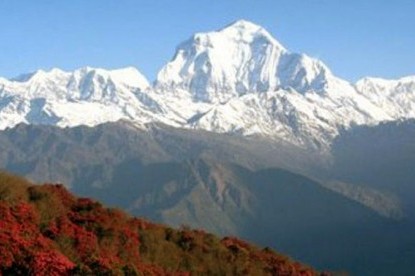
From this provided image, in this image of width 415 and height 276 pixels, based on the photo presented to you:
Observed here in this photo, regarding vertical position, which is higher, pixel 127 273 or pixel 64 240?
pixel 64 240

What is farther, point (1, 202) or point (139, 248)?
point (139, 248)

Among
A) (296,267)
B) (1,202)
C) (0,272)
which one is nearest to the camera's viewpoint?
(0,272)

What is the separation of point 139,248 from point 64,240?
13522 millimetres

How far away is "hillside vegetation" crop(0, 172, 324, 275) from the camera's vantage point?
171ft

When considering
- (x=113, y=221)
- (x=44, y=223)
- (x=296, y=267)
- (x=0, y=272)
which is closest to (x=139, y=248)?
(x=113, y=221)

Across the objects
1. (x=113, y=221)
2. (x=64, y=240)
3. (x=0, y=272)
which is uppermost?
(x=113, y=221)

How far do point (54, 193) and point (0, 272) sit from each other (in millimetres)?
37972

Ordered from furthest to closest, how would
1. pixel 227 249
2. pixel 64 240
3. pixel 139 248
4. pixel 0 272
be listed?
pixel 227 249 → pixel 139 248 → pixel 64 240 → pixel 0 272

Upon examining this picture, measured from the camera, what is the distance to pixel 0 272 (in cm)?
5059

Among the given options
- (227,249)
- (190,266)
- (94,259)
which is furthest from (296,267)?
(94,259)

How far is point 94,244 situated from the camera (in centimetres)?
7144

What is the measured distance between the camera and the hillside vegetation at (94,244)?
5225cm

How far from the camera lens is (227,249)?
93500 mm

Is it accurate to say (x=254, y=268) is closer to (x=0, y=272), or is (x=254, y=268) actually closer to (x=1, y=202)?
(x=1, y=202)
